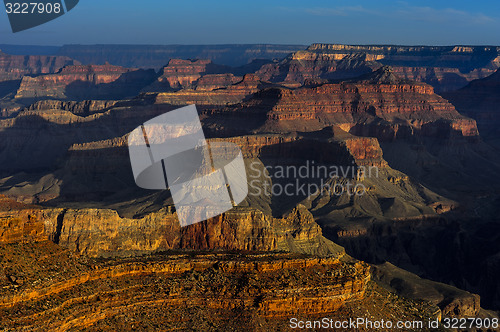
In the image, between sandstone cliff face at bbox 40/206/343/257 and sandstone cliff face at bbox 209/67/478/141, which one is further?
sandstone cliff face at bbox 209/67/478/141

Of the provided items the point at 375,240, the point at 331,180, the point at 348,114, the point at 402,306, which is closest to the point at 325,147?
the point at 331,180

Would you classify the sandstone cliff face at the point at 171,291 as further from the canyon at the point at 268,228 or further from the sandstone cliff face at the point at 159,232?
the sandstone cliff face at the point at 159,232

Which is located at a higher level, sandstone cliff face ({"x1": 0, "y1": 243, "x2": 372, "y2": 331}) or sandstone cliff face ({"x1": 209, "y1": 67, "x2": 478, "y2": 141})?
sandstone cliff face ({"x1": 0, "y1": 243, "x2": 372, "y2": 331})

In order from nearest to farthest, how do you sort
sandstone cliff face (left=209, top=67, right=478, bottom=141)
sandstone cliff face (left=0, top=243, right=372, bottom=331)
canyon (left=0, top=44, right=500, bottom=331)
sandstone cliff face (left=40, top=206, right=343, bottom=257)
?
sandstone cliff face (left=0, top=243, right=372, bottom=331), canyon (left=0, top=44, right=500, bottom=331), sandstone cliff face (left=40, top=206, right=343, bottom=257), sandstone cliff face (left=209, top=67, right=478, bottom=141)

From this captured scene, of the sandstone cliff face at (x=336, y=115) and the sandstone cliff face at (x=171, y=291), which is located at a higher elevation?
the sandstone cliff face at (x=171, y=291)

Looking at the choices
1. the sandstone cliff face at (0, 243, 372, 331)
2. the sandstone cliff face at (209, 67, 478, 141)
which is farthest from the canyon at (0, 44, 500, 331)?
the sandstone cliff face at (209, 67, 478, 141)

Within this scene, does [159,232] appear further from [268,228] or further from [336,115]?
[336,115]

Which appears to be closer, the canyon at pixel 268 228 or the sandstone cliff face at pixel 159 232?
the canyon at pixel 268 228

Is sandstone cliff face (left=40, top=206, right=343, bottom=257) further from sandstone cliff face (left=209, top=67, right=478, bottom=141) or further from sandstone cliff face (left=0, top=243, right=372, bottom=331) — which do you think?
sandstone cliff face (left=209, top=67, right=478, bottom=141)

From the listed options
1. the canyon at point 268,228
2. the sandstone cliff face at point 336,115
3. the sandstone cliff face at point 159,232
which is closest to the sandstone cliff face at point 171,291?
the canyon at point 268,228

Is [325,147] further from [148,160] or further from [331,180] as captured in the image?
[148,160]

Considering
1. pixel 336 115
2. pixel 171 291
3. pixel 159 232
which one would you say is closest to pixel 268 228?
pixel 159 232

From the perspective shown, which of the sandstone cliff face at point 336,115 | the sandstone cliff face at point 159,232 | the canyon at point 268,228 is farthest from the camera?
the sandstone cliff face at point 336,115
